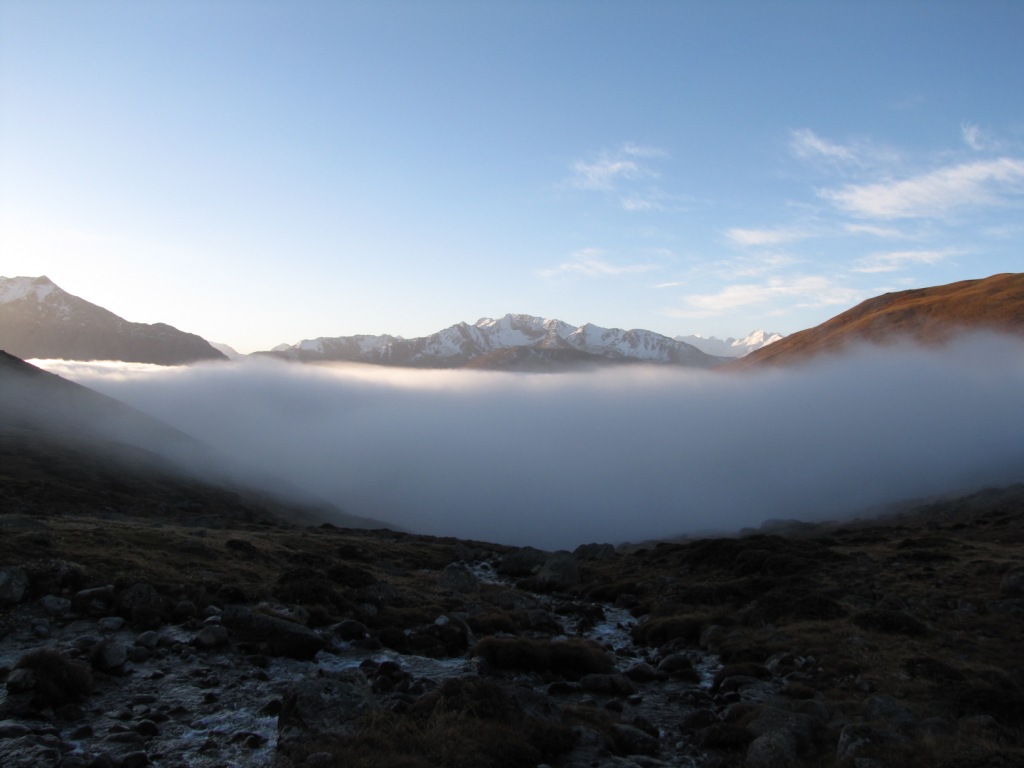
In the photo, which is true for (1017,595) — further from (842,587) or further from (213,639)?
(213,639)

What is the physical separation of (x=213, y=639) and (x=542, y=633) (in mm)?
16314

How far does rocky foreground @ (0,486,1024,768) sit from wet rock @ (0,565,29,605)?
0.08 m

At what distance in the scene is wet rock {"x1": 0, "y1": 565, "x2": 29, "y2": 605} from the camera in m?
23.2

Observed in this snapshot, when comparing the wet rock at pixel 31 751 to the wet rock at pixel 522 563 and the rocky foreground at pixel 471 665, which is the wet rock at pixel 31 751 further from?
the wet rock at pixel 522 563

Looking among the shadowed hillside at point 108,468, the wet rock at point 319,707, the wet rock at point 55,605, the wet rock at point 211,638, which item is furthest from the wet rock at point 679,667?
the shadowed hillside at point 108,468

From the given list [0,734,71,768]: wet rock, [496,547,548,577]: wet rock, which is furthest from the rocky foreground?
[496,547,548,577]: wet rock

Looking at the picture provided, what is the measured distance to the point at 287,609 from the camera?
29.0m

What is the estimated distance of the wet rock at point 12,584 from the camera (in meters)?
23.2

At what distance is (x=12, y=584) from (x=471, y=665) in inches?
684

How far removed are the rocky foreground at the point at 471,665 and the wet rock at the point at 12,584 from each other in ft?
0.27

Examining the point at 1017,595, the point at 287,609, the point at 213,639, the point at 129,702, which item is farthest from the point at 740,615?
the point at 129,702

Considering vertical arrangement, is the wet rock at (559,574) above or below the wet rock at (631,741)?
below

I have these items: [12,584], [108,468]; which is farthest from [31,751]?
[108,468]

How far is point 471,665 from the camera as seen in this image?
25562mm
